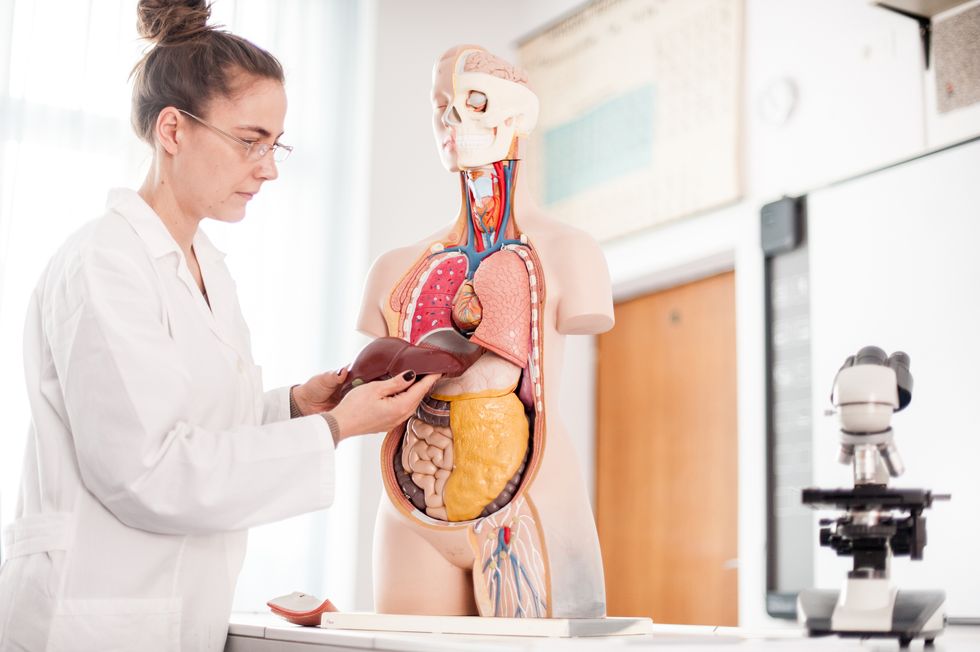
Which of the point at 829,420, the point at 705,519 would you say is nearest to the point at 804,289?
the point at 829,420

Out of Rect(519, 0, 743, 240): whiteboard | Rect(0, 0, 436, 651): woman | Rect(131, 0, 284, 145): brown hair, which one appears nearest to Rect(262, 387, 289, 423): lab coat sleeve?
Rect(0, 0, 436, 651): woman

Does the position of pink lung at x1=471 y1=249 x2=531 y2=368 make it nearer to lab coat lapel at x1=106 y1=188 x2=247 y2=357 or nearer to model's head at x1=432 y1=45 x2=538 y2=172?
model's head at x1=432 y1=45 x2=538 y2=172

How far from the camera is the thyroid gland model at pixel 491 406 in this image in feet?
5.48

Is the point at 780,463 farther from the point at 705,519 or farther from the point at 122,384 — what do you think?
the point at 122,384

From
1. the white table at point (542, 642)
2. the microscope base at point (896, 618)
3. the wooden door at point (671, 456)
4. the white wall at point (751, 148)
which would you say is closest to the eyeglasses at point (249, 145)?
the white table at point (542, 642)

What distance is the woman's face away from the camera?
65.7 inches

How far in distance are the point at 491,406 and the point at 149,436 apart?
0.55 meters

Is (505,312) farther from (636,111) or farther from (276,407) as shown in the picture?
(636,111)

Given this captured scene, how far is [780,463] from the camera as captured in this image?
337 centimetres

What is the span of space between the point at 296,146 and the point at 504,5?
3.97 feet

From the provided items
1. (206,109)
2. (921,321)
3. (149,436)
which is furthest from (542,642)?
(921,321)

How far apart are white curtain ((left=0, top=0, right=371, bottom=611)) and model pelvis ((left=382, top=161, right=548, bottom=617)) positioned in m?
2.12

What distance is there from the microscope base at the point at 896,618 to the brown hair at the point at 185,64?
1150 mm

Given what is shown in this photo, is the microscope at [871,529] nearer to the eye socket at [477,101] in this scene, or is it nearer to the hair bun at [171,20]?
the eye socket at [477,101]
